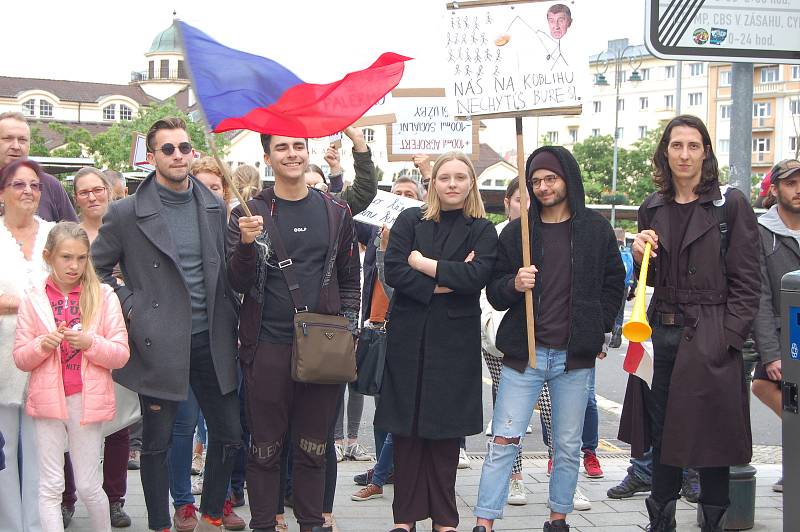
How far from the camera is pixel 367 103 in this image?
541 centimetres

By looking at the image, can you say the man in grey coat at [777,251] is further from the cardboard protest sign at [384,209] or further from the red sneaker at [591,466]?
the cardboard protest sign at [384,209]

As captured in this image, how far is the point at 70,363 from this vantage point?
514 cm

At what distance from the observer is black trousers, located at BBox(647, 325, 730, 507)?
5.34 metres

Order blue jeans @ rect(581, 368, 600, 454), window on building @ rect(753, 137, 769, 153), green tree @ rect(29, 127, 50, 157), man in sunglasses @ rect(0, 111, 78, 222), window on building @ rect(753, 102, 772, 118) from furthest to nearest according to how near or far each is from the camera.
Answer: window on building @ rect(753, 137, 769, 153) < window on building @ rect(753, 102, 772, 118) < green tree @ rect(29, 127, 50, 157) < blue jeans @ rect(581, 368, 600, 454) < man in sunglasses @ rect(0, 111, 78, 222)

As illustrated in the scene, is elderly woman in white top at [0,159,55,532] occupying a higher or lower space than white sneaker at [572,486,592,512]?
higher

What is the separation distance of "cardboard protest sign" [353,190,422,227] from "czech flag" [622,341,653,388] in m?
1.83

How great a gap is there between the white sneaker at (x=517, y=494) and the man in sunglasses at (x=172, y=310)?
6.30ft

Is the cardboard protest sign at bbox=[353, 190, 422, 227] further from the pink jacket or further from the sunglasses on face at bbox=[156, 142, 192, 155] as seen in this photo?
the pink jacket

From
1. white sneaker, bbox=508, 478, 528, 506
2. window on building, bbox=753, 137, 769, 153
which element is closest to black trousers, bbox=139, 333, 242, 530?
white sneaker, bbox=508, 478, 528, 506

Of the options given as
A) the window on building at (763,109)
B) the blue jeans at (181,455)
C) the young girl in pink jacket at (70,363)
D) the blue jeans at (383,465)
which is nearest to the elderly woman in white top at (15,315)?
the young girl in pink jacket at (70,363)

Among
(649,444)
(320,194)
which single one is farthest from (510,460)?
(320,194)

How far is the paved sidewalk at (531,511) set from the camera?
5.90 m

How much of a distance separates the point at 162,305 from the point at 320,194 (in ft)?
3.35

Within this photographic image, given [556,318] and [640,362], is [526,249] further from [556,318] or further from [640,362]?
[640,362]
